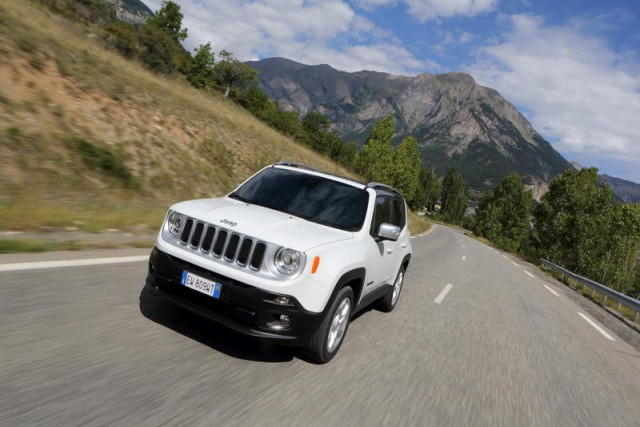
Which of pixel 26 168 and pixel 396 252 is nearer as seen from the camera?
pixel 396 252

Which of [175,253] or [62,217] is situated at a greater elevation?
[175,253]

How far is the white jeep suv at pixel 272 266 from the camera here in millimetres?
3568

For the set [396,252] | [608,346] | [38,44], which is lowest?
[608,346]

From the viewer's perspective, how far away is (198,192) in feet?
42.2

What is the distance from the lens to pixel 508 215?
74.2 metres

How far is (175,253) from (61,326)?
1064 millimetres

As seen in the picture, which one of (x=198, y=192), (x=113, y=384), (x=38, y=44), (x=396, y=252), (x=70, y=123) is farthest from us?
(x=198, y=192)

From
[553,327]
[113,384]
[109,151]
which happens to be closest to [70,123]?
[109,151]

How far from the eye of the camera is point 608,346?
743 cm

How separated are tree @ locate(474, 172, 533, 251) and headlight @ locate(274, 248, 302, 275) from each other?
7082 centimetres

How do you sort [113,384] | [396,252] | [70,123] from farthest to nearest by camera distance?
[70,123] < [396,252] < [113,384]

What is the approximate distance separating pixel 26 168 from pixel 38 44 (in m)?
4.87

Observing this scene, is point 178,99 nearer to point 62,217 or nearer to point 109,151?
point 109,151

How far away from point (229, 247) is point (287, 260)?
1.64ft
